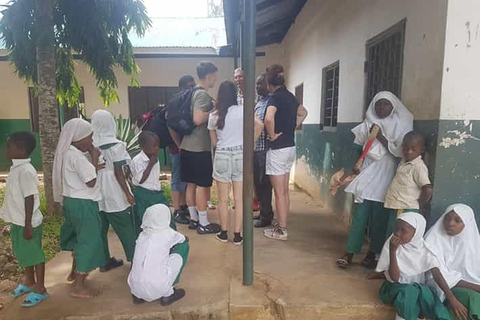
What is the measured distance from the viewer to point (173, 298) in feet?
7.70

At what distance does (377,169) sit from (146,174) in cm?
187

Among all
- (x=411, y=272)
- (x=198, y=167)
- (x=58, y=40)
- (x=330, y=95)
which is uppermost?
(x=58, y=40)

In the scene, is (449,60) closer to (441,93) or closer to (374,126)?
(441,93)

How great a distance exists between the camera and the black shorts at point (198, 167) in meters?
3.56

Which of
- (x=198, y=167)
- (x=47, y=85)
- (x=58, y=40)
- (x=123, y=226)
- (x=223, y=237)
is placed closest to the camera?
(x=123, y=226)

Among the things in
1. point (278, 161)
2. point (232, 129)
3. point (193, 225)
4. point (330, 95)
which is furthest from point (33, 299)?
point (330, 95)

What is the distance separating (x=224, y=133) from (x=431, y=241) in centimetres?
187

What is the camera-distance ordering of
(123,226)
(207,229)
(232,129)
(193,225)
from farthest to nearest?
(193,225) < (207,229) < (232,129) < (123,226)

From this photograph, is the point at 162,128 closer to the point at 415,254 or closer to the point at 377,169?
the point at 377,169

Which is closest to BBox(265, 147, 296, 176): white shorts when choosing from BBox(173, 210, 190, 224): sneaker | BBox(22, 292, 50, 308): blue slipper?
BBox(173, 210, 190, 224): sneaker

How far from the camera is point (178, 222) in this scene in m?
4.11

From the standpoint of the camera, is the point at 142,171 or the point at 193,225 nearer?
the point at 142,171

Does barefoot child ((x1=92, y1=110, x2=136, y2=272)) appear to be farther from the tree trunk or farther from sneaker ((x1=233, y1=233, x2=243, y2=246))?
the tree trunk

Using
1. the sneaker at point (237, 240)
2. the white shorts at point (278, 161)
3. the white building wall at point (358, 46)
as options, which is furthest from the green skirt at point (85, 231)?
the white building wall at point (358, 46)
